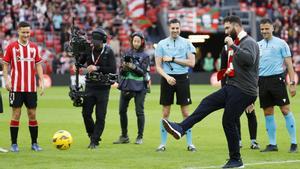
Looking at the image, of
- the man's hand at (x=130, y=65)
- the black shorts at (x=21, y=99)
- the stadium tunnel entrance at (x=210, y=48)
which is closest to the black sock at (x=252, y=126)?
the man's hand at (x=130, y=65)

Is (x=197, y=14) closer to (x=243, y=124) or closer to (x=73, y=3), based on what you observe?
(x=73, y=3)

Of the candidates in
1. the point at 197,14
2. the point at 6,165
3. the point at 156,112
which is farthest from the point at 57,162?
the point at 197,14

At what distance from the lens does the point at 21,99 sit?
14430 millimetres

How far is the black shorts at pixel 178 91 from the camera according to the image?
574 inches

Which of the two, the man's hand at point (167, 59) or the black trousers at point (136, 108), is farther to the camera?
the black trousers at point (136, 108)

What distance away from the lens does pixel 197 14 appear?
45344mm

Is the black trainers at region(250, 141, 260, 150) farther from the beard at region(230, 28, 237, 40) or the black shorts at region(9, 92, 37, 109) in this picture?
the black shorts at region(9, 92, 37, 109)

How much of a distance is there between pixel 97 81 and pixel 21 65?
1430mm

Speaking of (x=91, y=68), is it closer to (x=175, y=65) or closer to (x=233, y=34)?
(x=175, y=65)

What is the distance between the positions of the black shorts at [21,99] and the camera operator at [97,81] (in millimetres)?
999

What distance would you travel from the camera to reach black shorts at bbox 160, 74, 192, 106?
47.8ft

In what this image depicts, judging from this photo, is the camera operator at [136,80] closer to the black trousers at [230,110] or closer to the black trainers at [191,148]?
the black trainers at [191,148]

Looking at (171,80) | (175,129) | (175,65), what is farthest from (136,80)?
(175,129)

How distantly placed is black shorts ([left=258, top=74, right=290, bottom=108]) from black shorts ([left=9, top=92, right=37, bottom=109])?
4155 mm
